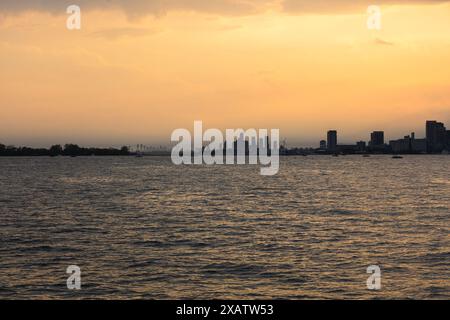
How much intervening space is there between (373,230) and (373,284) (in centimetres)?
1737

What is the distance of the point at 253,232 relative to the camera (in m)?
38.0

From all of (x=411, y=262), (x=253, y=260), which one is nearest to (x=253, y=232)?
(x=253, y=260)

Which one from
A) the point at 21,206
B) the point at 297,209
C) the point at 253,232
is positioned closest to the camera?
the point at 253,232

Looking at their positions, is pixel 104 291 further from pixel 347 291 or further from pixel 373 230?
pixel 373 230

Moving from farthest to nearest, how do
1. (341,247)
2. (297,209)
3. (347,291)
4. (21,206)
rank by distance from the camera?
(21,206) → (297,209) → (341,247) → (347,291)

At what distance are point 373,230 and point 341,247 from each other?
8309 mm

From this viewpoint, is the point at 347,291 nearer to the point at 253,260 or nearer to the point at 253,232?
the point at 253,260

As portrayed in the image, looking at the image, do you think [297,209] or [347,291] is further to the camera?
[297,209]

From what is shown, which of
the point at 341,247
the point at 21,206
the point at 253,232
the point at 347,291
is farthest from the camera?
the point at 21,206

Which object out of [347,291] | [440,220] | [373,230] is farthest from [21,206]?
[347,291]

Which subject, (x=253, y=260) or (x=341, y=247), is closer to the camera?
(x=253, y=260)
